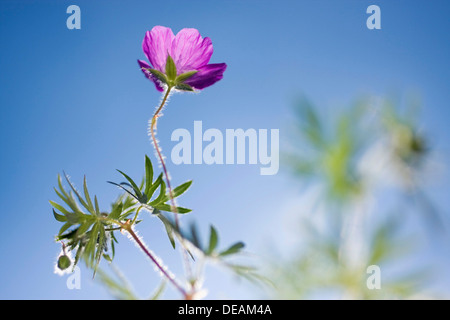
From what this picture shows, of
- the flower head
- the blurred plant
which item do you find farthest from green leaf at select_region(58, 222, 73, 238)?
the flower head

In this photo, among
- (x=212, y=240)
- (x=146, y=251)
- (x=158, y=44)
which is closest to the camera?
(x=212, y=240)

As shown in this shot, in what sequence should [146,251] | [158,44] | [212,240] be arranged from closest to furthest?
[212,240] < [146,251] < [158,44]

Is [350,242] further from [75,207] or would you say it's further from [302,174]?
[75,207]

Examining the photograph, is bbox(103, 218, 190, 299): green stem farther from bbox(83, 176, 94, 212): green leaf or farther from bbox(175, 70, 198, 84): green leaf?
bbox(175, 70, 198, 84): green leaf

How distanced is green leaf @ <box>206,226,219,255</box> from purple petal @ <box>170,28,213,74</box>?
0.29m

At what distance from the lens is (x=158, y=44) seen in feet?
1.73

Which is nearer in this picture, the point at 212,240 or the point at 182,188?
the point at 212,240

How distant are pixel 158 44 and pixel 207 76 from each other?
0.08 meters

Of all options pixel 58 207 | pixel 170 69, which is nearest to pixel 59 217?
pixel 58 207

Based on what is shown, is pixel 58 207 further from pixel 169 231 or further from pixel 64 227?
pixel 169 231

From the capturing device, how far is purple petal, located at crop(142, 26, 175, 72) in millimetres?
515

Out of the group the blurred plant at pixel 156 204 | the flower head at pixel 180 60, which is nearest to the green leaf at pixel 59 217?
the blurred plant at pixel 156 204

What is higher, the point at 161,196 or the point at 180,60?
the point at 180,60
